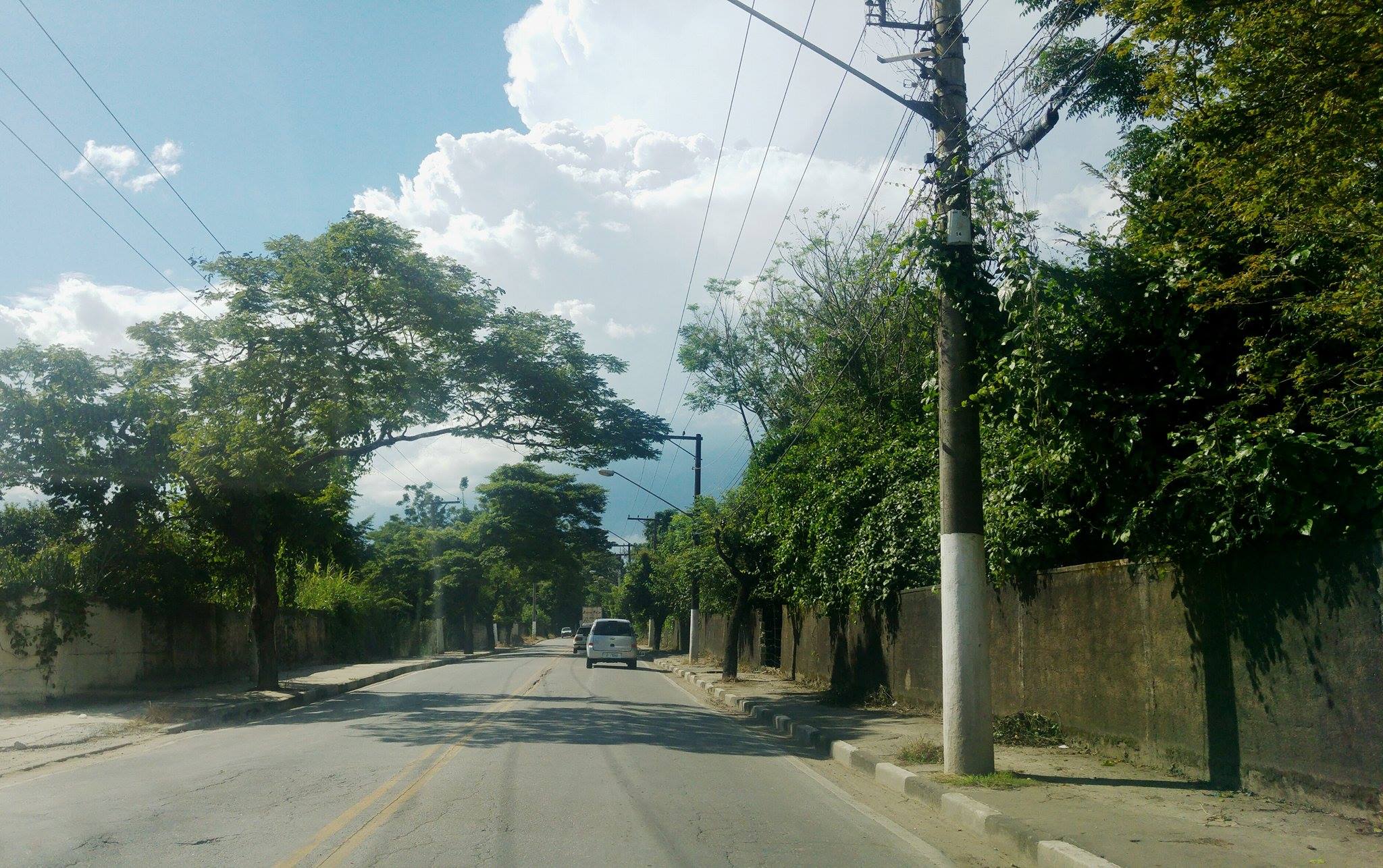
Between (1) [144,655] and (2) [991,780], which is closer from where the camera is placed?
(2) [991,780]

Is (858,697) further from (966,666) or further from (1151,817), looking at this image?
(1151,817)

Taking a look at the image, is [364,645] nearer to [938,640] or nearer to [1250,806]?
[938,640]

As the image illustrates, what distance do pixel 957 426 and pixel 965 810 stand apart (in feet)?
11.0

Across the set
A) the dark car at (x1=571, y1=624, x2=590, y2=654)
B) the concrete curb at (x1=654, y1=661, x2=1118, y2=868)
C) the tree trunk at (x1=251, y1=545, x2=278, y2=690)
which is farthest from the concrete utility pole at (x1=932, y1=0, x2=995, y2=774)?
the dark car at (x1=571, y1=624, x2=590, y2=654)

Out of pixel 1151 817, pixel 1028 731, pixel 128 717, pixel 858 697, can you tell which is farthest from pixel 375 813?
pixel 858 697

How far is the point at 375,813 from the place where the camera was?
7.95 meters

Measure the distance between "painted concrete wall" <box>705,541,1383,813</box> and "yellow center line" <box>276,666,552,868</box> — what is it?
6534 mm

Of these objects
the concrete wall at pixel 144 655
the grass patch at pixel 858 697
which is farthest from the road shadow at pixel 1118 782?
the concrete wall at pixel 144 655

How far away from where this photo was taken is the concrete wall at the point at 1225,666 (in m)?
7.02

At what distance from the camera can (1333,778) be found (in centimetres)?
→ 716

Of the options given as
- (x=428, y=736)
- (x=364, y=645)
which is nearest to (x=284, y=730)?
(x=428, y=736)

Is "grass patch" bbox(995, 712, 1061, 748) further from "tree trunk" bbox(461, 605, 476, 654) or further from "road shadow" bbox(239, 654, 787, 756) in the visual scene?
"tree trunk" bbox(461, 605, 476, 654)

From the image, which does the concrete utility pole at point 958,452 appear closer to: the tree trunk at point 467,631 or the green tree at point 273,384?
the green tree at point 273,384

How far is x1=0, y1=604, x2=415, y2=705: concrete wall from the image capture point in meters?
17.6
